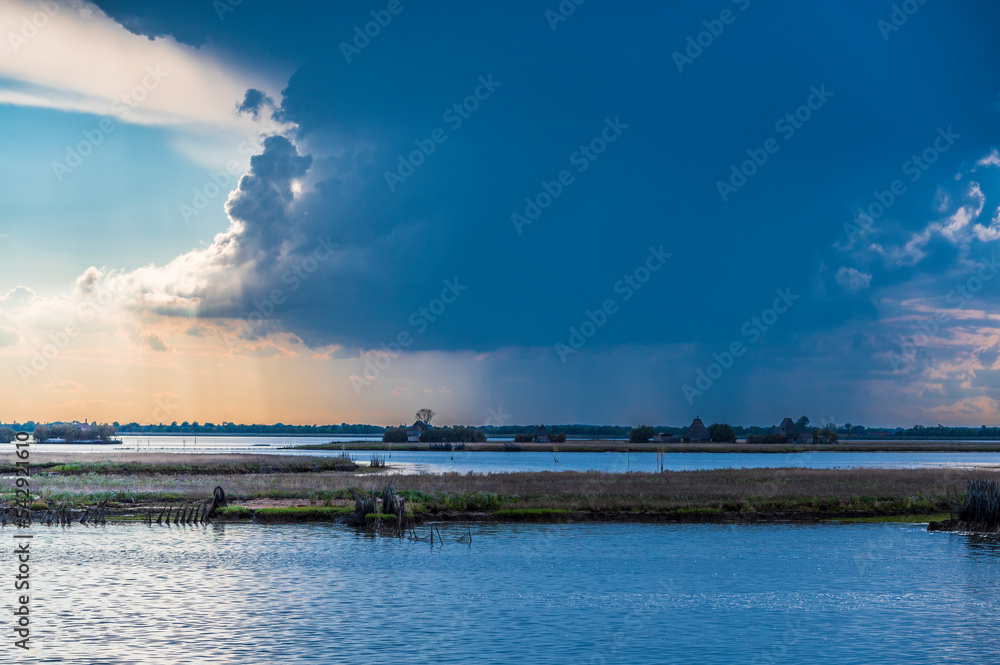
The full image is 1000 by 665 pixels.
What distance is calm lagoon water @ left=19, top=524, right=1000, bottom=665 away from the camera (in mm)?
22000

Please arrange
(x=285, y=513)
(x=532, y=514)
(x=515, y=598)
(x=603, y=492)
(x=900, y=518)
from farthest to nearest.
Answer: (x=603, y=492)
(x=900, y=518)
(x=532, y=514)
(x=285, y=513)
(x=515, y=598)

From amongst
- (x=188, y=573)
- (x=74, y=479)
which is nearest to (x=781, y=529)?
(x=188, y=573)

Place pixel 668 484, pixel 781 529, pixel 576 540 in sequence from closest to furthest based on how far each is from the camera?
1. pixel 576 540
2. pixel 781 529
3. pixel 668 484

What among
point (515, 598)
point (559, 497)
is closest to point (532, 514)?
point (559, 497)

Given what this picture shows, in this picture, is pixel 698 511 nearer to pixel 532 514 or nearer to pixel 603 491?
pixel 603 491

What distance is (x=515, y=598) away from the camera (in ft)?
94.8

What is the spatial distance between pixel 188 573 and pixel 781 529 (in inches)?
1247

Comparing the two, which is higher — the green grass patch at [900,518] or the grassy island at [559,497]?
the grassy island at [559,497]

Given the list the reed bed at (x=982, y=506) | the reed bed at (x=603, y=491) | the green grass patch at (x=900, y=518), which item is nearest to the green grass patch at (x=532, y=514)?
the reed bed at (x=603, y=491)

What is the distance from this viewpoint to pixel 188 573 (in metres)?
33.0

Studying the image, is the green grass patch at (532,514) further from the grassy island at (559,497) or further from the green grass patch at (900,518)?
the green grass patch at (900,518)

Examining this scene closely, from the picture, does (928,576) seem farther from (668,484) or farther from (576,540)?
(668,484)

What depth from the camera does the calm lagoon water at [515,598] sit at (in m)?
22.0

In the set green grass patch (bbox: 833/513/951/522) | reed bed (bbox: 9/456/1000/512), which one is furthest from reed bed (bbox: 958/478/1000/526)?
reed bed (bbox: 9/456/1000/512)
